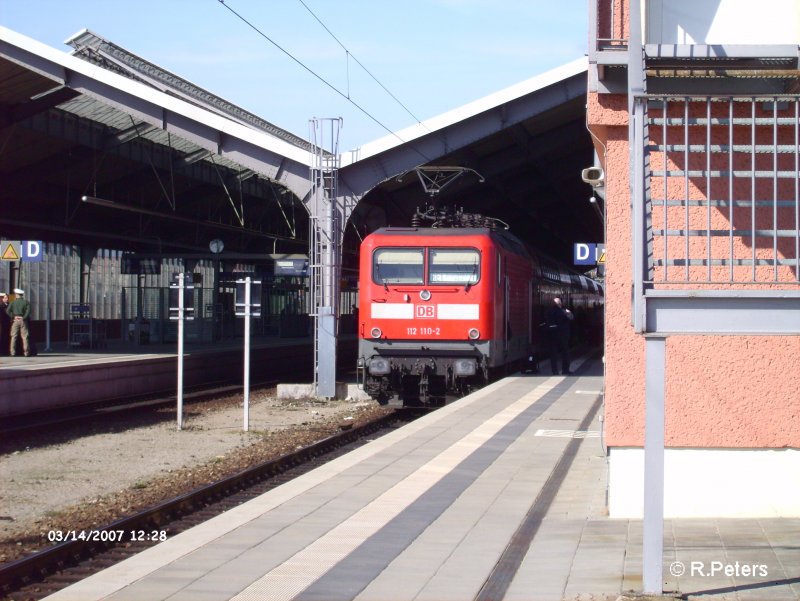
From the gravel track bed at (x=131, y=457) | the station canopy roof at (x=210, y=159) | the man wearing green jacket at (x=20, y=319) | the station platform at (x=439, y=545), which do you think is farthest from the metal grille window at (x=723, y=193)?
the man wearing green jacket at (x=20, y=319)

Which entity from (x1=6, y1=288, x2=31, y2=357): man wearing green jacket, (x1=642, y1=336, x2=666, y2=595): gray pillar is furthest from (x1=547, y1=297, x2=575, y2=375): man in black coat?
(x1=642, y1=336, x2=666, y2=595): gray pillar

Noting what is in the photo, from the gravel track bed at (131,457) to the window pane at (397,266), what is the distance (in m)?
2.37

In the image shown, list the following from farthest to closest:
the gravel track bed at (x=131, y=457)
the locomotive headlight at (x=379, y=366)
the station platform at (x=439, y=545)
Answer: the locomotive headlight at (x=379, y=366) < the gravel track bed at (x=131, y=457) < the station platform at (x=439, y=545)

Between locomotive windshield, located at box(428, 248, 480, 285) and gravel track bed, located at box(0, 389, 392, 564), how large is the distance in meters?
2.65

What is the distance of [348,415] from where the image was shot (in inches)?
716

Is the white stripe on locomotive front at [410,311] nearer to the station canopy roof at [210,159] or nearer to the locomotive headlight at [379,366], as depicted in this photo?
the locomotive headlight at [379,366]

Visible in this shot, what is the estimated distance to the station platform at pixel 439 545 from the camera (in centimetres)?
525

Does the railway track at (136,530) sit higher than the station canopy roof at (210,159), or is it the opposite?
the station canopy roof at (210,159)

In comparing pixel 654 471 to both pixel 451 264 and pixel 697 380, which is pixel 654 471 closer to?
pixel 697 380

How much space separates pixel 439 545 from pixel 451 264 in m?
11.2

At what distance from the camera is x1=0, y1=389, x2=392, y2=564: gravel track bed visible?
923cm

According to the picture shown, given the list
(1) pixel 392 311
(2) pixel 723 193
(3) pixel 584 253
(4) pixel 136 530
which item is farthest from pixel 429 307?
(2) pixel 723 193

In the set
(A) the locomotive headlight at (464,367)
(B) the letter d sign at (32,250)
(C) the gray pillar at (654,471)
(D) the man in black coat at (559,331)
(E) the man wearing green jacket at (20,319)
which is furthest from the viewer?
(E) the man wearing green jacket at (20,319)

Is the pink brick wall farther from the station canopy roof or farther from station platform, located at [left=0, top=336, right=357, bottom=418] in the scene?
station platform, located at [left=0, top=336, right=357, bottom=418]
